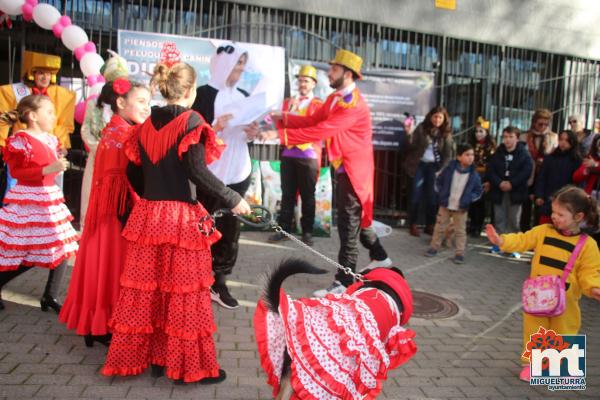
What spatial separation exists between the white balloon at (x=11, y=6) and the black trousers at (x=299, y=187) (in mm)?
3845

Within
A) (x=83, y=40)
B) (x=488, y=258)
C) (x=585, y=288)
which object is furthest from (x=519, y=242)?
(x=83, y=40)

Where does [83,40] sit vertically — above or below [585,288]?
above

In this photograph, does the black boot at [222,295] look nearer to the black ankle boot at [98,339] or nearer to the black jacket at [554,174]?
the black ankle boot at [98,339]

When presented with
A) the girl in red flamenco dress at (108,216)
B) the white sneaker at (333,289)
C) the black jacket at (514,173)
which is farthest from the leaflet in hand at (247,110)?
the black jacket at (514,173)

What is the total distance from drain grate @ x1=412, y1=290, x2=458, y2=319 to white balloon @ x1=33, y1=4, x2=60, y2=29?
18.1 feet

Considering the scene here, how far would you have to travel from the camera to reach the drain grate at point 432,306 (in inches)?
192

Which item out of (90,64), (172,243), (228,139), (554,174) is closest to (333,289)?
(228,139)

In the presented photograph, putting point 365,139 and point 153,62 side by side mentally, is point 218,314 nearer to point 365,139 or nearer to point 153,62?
point 365,139

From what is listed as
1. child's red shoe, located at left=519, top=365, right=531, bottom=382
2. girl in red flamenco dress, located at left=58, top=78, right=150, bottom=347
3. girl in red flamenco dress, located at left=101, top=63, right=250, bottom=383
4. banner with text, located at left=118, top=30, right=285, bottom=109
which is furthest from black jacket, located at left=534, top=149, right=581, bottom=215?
girl in red flamenco dress, located at left=58, top=78, right=150, bottom=347

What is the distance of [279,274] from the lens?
99.1 inches

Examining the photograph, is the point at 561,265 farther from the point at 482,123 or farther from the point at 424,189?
the point at 482,123

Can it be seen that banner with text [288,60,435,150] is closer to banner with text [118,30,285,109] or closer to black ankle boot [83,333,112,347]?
banner with text [118,30,285,109]

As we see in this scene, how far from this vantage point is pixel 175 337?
3.08 meters

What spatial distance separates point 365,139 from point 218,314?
2.21m
